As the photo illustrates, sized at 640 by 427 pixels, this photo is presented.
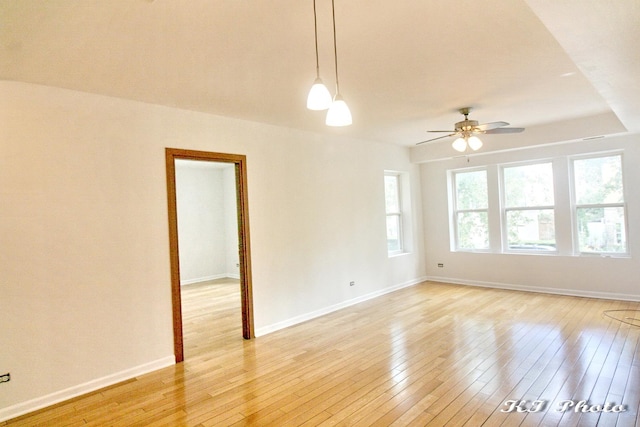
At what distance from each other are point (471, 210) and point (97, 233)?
5979mm

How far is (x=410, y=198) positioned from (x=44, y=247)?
5.75 meters

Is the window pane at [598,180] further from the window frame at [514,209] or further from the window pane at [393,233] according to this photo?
the window pane at [393,233]

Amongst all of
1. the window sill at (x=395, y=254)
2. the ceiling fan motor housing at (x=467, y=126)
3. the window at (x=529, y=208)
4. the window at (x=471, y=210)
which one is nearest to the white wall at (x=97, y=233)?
the ceiling fan motor housing at (x=467, y=126)

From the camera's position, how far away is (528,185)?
604 cm

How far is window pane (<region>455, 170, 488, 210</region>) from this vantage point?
655 centimetres

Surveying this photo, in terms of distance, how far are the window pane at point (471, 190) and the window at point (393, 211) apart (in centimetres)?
114

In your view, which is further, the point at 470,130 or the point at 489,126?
the point at 470,130

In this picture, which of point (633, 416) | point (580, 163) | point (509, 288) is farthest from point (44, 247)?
point (580, 163)

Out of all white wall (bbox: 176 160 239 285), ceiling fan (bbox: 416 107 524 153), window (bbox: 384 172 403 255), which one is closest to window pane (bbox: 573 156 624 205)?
ceiling fan (bbox: 416 107 524 153)

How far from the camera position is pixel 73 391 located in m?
3.00

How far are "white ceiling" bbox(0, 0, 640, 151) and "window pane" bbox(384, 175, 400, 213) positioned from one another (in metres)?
2.89

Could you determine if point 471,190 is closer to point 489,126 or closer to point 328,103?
point 489,126

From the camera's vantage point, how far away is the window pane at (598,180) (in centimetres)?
525

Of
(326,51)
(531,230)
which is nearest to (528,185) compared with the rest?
(531,230)
